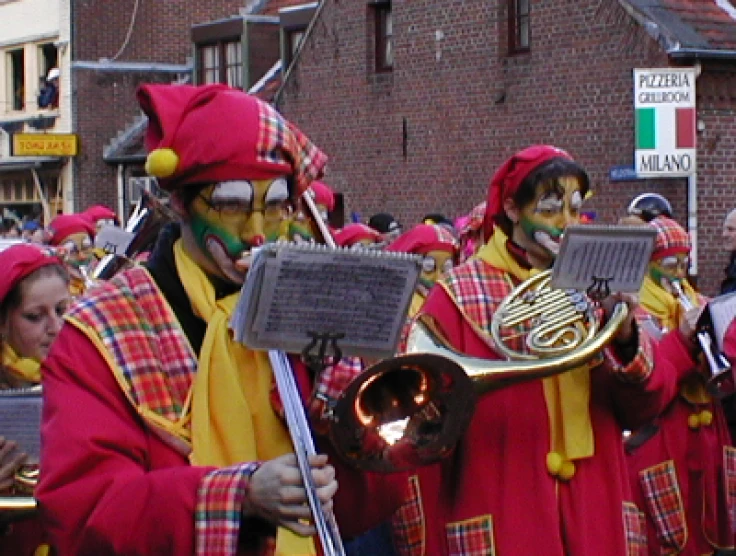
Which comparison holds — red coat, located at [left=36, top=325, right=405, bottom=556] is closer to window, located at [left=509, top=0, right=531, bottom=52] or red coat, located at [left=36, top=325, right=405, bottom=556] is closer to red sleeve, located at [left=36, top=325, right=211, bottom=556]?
red sleeve, located at [left=36, top=325, right=211, bottom=556]

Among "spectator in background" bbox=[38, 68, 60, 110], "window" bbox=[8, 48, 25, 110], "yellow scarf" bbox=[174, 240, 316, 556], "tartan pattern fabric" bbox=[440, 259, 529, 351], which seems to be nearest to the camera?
"yellow scarf" bbox=[174, 240, 316, 556]

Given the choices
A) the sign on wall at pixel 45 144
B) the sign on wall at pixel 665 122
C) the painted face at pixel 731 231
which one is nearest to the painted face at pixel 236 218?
the painted face at pixel 731 231

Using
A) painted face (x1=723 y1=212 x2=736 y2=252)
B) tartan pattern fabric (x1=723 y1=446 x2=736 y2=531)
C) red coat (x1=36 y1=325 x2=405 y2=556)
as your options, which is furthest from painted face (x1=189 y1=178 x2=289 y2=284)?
painted face (x1=723 y1=212 x2=736 y2=252)

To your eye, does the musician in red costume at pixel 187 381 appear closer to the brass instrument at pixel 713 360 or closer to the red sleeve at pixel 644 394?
the red sleeve at pixel 644 394

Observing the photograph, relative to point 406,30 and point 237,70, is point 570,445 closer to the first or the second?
→ point 406,30

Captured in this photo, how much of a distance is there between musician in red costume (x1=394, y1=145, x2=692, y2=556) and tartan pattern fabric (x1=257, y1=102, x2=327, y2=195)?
67.5 inches

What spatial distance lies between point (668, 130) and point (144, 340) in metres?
13.6

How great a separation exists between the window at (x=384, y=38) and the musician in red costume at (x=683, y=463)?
47.4 feet

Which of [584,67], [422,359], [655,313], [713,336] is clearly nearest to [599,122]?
[584,67]

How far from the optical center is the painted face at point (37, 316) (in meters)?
5.18

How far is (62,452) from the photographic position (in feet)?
11.5

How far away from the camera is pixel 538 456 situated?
5.48 meters

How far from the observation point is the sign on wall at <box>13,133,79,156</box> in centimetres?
3161

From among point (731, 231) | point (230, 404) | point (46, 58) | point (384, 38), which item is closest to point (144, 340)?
point (230, 404)
